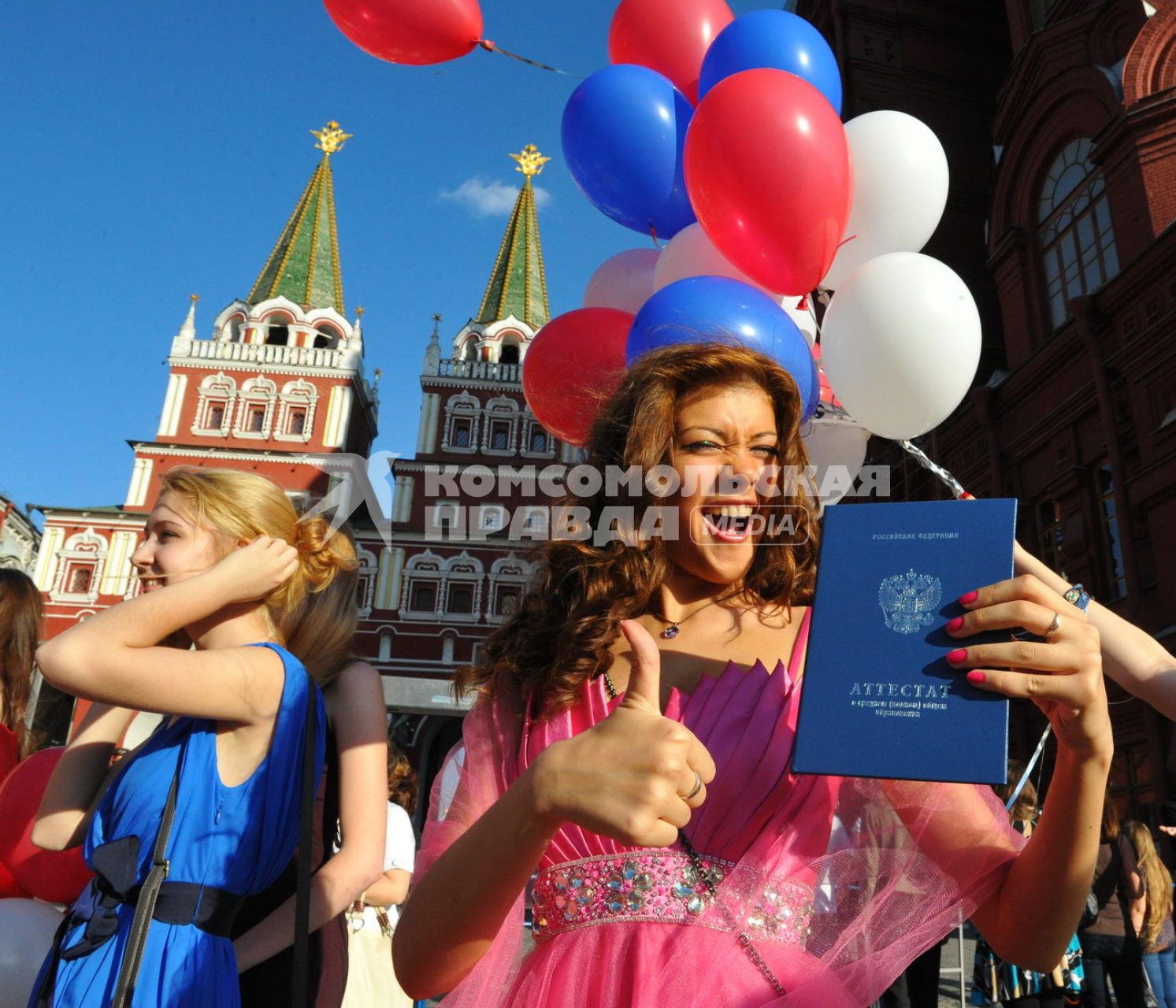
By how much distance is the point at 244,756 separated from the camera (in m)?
2.04

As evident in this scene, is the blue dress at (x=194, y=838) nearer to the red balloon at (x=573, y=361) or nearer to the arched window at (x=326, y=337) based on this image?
the red balloon at (x=573, y=361)

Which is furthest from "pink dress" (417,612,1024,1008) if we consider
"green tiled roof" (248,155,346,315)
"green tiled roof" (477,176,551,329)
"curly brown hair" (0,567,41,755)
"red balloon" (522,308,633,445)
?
"green tiled roof" (248,155,346,315)

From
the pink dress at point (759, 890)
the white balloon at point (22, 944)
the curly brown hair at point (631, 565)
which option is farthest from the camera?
the white balloon at point (22, 944)

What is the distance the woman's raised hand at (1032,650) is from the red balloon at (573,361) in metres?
3.34

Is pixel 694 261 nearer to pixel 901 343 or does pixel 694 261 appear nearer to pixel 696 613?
pixel 901 343

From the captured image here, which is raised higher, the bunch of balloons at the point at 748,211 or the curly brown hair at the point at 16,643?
the bunch of balloons at the point at 748,211

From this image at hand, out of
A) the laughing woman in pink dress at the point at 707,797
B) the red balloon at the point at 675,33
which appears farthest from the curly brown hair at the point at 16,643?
the red balloon at the point at 675,33

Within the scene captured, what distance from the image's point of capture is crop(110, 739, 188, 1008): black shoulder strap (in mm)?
1754

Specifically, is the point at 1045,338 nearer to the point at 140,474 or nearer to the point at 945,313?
the point at 945,313

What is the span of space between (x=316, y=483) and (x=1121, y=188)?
80.8ft

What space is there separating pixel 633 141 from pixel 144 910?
3.86 m

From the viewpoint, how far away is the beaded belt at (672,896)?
1.35 m

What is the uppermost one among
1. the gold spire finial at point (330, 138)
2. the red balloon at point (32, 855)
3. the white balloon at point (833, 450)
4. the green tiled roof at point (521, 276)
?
the gold spire finial at point (330, 138)

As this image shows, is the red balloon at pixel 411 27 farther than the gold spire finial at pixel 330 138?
No
